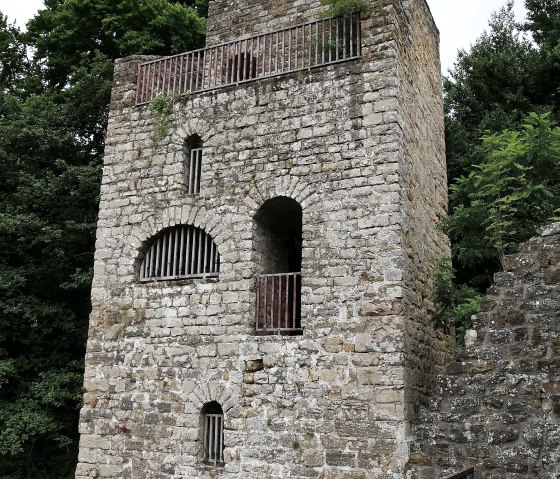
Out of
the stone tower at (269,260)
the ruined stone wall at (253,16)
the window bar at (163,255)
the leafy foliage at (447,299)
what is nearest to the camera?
the stone tower at (269,260)

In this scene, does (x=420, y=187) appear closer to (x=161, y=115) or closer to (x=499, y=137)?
(x=499, y=137)

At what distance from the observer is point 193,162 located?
9.28 metres

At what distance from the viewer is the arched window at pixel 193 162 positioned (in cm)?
911

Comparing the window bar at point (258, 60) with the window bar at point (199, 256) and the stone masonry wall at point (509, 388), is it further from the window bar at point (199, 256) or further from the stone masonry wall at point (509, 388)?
the stone masonry wall at point (509, 388)

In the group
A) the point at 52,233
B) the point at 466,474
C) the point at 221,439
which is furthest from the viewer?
the point at 52,233

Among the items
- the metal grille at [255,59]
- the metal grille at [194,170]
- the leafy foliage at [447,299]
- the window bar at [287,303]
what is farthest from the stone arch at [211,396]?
the metal grille at [255,59]

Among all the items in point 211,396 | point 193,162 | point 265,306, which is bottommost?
point 211,396

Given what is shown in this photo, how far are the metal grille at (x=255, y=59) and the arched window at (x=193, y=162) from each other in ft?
2.60

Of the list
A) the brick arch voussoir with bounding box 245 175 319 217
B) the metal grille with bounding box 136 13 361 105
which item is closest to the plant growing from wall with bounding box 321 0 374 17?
the metal grille with bounding box 136 13 361 105

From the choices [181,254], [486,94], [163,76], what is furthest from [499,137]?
[486,94]

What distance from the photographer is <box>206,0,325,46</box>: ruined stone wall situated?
10.1 metres

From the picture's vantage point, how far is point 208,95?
9242mm

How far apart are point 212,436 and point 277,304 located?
1.91 meters

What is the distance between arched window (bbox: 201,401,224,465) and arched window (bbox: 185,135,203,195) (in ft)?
10.3
